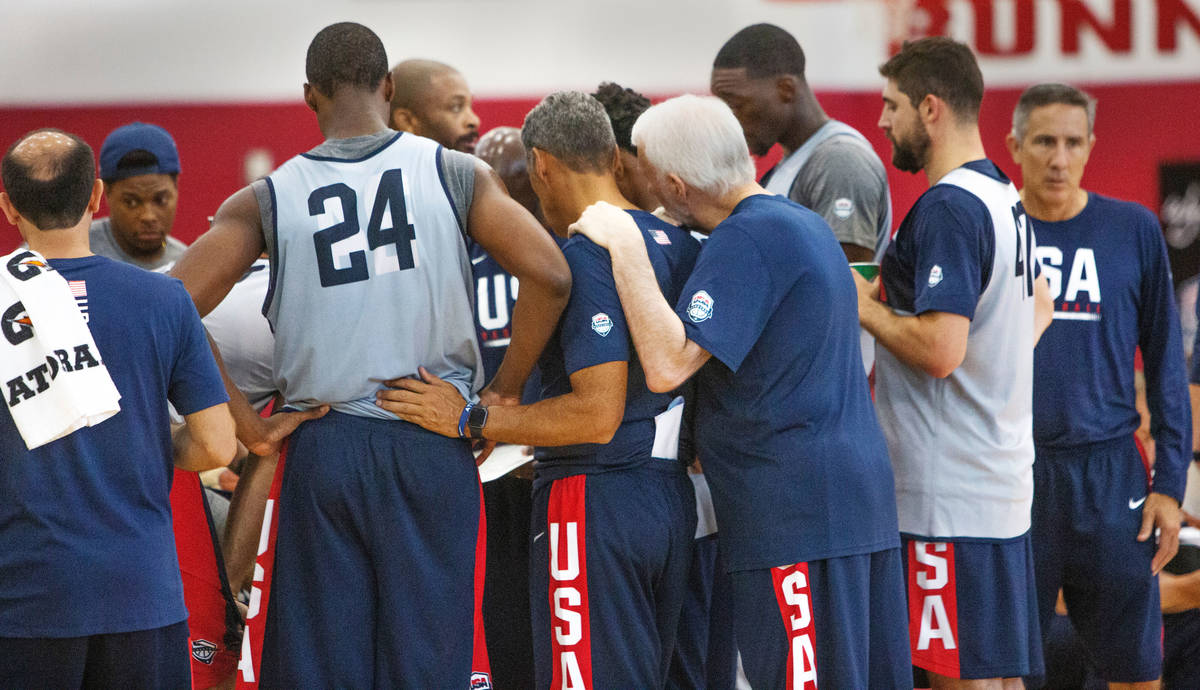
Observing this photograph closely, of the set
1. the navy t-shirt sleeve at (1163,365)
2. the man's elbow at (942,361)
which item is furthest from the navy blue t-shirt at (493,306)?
the navy t-shirt sleeve at (1163,365)

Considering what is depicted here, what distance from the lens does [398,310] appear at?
3.05 meters

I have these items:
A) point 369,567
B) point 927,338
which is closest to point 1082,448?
point 927,338

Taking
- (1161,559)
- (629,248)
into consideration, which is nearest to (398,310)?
(629,248)

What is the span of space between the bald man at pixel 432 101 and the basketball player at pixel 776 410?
75.9 inches

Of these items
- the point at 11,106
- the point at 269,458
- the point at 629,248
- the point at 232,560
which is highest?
the point at 11,106

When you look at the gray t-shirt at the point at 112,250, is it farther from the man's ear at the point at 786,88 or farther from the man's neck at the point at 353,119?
the man's ear at the point at 786,88

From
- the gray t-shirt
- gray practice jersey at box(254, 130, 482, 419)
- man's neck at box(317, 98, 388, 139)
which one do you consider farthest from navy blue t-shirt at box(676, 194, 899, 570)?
the gray t-shirt

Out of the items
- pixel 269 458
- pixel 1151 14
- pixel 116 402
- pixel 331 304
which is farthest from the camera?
pixel 1151 14

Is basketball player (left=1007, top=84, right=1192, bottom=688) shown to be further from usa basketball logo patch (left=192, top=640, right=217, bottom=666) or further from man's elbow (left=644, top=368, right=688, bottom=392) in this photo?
usa basketball logo patch (left=192, top=640, right=217, bottom=666)

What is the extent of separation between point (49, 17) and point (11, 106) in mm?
602

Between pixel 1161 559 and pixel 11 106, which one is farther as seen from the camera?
pixel 11 106

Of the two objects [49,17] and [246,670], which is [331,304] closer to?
[246,670]

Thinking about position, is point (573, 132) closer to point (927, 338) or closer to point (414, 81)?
point (927, 338)

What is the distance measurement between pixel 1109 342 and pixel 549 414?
2115mm
